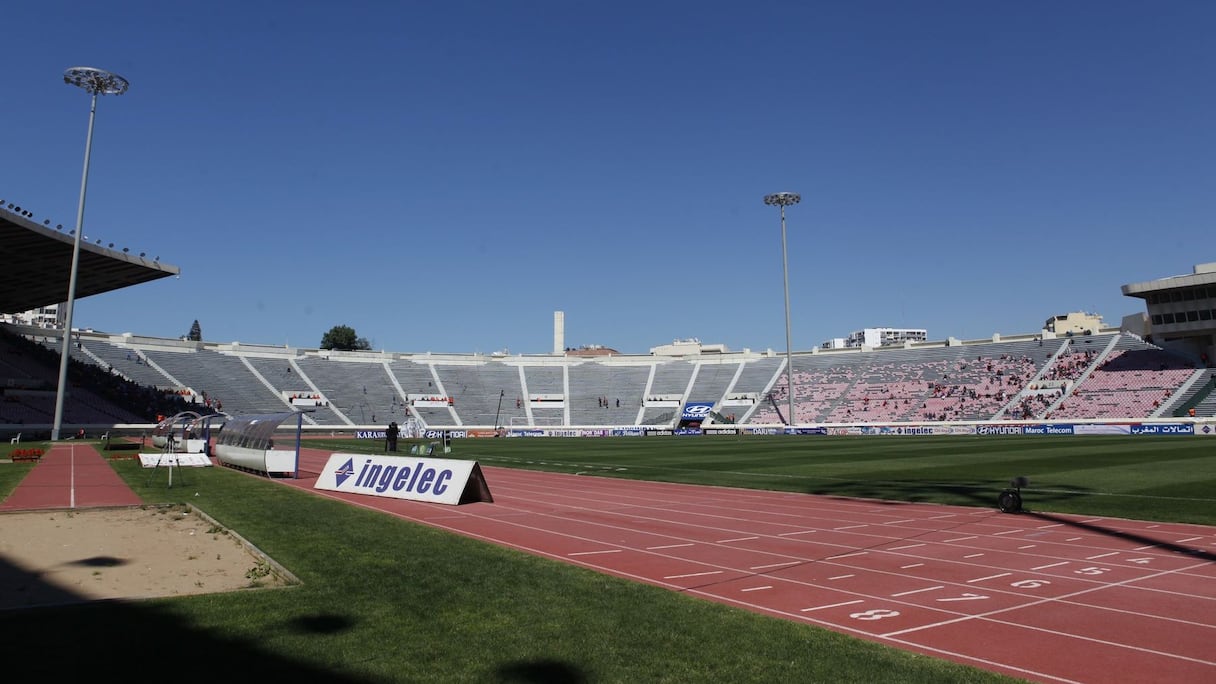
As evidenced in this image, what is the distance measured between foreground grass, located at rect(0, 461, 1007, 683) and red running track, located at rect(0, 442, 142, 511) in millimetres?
9431

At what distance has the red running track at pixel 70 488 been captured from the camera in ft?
51.1

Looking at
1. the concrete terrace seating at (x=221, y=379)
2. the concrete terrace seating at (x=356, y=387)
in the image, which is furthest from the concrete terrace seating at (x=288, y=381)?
the concrete terrace seating at (x=221, y=379)

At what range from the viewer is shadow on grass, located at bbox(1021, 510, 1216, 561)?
1109 cm

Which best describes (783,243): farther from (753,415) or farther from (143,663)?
(143,663)

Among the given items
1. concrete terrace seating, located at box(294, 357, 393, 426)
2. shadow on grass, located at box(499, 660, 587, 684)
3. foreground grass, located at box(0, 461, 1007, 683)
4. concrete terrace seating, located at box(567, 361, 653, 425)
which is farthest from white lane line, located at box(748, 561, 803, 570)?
concrete terrace seating, located at box(567, 361, 653, 425)

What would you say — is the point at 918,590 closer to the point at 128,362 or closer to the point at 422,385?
the point at 128,362

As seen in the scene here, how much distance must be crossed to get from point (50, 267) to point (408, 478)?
47736 millimetres

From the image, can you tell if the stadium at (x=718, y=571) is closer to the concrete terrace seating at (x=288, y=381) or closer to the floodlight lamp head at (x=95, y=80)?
the floodlight lamp head at (x=95, y=80)

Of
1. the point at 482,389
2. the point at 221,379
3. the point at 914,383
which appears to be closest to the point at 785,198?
the point at 914,383

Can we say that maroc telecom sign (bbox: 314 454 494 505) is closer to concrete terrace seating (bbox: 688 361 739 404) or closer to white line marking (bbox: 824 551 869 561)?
white line marking (bbox: 824 551 869 561)

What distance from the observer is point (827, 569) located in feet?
33.2

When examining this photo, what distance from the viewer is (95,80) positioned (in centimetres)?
4947

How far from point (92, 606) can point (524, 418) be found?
77.5 m

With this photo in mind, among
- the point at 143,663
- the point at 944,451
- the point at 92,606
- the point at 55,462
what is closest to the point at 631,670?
the point at 143,663
